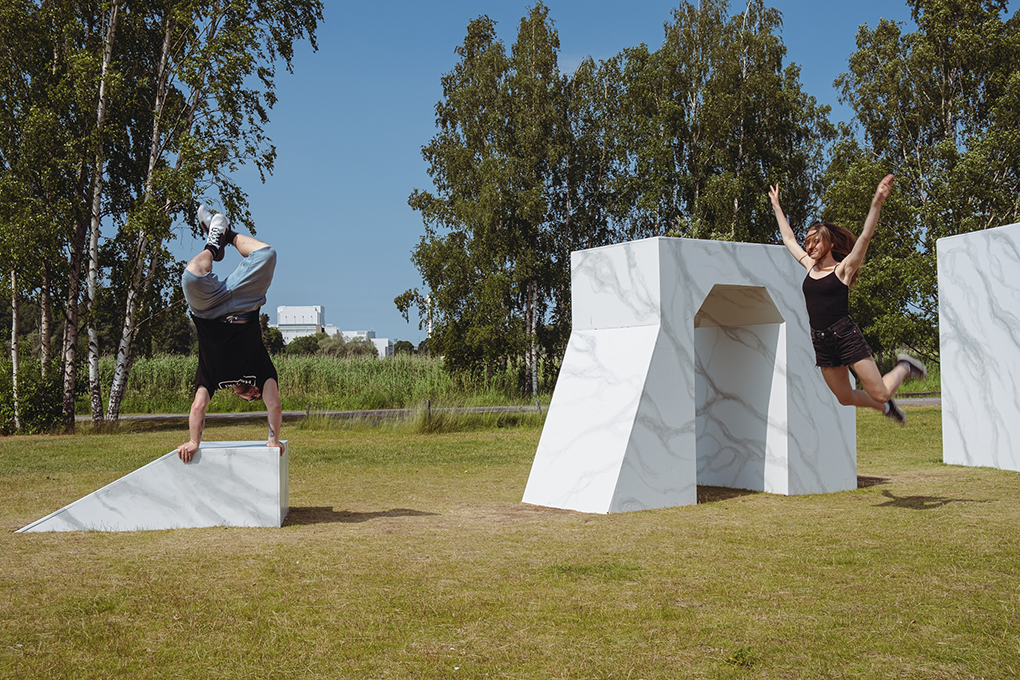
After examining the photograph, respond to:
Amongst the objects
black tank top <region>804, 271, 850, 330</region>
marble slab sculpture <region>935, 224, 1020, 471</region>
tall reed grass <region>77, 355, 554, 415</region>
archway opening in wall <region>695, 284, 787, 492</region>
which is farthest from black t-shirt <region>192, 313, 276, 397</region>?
tall reed grass <region>77, 355, 554, 415</region>

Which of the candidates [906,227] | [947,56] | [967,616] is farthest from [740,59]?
[967,616]

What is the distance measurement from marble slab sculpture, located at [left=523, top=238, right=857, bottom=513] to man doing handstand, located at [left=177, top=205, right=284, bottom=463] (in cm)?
326

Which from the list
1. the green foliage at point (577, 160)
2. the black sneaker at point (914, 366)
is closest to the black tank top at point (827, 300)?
the black sneaker at point (914, 366)

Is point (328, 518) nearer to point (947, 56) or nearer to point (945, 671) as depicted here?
point (945, 671)

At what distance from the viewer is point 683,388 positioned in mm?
9469

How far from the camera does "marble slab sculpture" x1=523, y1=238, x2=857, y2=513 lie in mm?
9227

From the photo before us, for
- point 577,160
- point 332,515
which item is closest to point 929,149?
point 577,160

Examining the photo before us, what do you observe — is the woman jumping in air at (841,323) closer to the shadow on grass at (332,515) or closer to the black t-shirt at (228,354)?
the shadow on grass at (332,515)

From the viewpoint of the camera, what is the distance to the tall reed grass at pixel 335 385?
2717cm

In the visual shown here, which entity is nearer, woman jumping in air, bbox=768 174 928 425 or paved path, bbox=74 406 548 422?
woman jumping in air, bbox=768 174 928 425

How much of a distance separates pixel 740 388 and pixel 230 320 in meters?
6.18

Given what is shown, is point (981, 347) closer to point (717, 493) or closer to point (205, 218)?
point (717, 493)

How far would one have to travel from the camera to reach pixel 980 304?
13945mm

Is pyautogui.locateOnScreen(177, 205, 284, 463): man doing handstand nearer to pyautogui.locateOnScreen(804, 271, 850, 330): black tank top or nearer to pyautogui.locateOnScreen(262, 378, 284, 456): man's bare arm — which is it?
pyautogui.locateOnScreen(262, 378, 284, 456): man's bare arm
